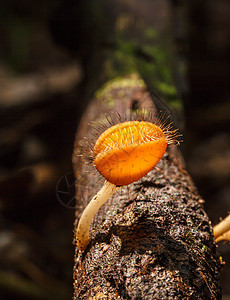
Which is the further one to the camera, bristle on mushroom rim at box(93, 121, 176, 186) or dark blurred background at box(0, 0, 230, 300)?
dark blurred background at box(0, 0, 230, 300)

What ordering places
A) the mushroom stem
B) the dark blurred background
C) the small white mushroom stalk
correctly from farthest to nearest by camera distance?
the dark blurred background → the small white mushroom stalk → the mushroom stem

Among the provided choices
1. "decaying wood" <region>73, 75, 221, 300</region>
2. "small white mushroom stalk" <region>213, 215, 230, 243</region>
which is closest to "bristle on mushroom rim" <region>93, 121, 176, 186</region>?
"decaying wood" <region>73, 75, 221, 300</region>

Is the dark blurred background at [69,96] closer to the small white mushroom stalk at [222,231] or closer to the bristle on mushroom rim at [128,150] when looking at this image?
the small white mushroom stalk at [222,231]

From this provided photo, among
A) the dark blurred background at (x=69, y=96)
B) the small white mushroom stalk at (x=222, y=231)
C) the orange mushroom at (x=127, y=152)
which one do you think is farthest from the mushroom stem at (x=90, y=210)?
the small white mushroom stalk at (x=222, y=231)

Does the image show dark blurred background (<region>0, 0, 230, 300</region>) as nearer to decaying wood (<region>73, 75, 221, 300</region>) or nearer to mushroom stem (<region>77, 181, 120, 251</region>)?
decaying wood (<region>73, 75, 221, 300</region>)

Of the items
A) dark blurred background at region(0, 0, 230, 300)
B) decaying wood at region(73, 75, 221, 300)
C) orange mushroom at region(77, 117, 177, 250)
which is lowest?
decaying wood at region(73, 75, 221, 300)

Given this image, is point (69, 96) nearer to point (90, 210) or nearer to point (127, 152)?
point (90, 210)

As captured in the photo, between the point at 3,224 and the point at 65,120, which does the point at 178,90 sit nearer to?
the point at 65,120

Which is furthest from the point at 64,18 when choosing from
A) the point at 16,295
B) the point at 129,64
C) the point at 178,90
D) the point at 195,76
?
the point at 16,295
